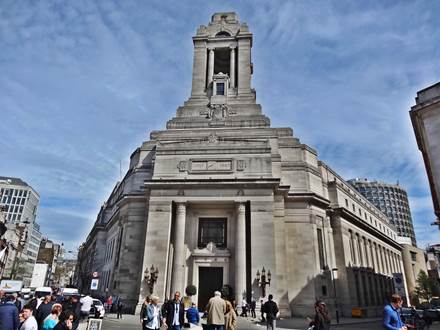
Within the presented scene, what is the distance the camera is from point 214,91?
4806 centimetres

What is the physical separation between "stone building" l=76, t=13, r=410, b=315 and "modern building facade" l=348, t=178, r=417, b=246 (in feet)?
289

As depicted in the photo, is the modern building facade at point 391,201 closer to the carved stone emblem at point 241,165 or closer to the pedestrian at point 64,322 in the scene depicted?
the carved stone emblem at point 241,165

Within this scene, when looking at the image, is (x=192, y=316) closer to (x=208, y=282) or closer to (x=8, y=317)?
(x=8, y=317)

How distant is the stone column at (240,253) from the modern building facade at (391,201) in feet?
342

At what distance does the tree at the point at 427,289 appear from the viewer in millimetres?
60500

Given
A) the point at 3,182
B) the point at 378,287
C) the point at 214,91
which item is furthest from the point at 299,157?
the point at 3,182

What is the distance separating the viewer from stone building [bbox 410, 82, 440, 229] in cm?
2091

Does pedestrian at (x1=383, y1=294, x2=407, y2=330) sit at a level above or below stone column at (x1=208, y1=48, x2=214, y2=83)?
below

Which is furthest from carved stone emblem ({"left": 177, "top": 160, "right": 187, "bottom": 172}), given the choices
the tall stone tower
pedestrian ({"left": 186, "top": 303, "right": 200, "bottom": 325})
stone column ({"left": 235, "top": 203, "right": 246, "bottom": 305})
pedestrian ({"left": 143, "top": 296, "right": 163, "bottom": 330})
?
pedestrian ({"left": 143, "top": 296, "right": 163, "bottom": 330})

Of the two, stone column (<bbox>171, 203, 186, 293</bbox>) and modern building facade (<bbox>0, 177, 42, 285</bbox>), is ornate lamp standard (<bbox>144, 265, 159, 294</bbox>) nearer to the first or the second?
stone column (<bbox>171, 203, 186, 293</bbox>)

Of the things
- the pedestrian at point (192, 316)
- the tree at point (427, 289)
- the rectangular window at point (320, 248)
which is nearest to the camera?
the pedestrian at point (192, 316)

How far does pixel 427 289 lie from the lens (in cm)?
6091

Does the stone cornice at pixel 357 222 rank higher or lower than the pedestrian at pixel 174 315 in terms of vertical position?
higher

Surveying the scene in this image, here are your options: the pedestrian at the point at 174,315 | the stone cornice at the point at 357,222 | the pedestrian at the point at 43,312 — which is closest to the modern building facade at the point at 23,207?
the stone cornice at the point at 357,222
